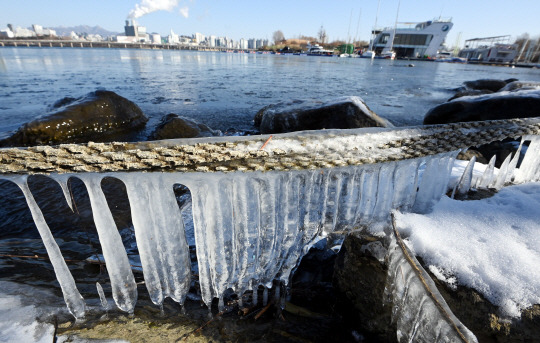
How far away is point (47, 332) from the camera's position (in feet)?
4.92

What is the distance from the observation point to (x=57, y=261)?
1.49 m

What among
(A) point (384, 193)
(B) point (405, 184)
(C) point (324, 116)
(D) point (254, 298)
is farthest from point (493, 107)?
(D) point (254, 298)

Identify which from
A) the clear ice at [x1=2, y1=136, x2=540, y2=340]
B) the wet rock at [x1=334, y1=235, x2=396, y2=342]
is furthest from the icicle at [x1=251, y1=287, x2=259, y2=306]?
the wet rock at [x1=334, y1=235, x2=396, y2=342]

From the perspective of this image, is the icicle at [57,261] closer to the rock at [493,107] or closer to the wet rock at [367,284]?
the wet rock at [367,284]

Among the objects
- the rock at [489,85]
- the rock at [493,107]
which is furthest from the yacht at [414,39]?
the rock at [493,107]

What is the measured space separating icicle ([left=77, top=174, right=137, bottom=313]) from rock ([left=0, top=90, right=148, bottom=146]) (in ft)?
21.5

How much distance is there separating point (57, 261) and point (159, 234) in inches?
24.5

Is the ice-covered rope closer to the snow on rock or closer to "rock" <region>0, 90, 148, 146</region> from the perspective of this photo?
the snow on rock

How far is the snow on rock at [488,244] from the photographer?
1.29 m

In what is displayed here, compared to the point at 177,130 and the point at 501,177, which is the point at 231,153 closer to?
the point at 501,177

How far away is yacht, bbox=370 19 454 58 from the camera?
7438 cm

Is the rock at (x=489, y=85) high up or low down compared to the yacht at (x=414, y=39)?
down

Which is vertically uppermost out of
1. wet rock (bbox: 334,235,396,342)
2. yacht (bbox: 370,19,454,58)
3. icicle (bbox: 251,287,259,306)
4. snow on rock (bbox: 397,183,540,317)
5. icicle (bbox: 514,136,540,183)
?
yacht (bbox: 370,19,454,58)

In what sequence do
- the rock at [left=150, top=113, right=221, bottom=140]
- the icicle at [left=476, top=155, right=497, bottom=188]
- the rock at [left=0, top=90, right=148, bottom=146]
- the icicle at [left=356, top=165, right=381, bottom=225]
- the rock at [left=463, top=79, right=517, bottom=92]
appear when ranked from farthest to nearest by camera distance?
the rock at [left=463, top=79, right=517, bottom=92], the rock at [left=150, top=113, right=221, bottom=140], the rock at [left=0, top=90, right=148, bottom=146], the icicle at [left=476, top=155, right=497, bottom=188], the icicle at [left=356, top=165, right=381, bottom=225]
